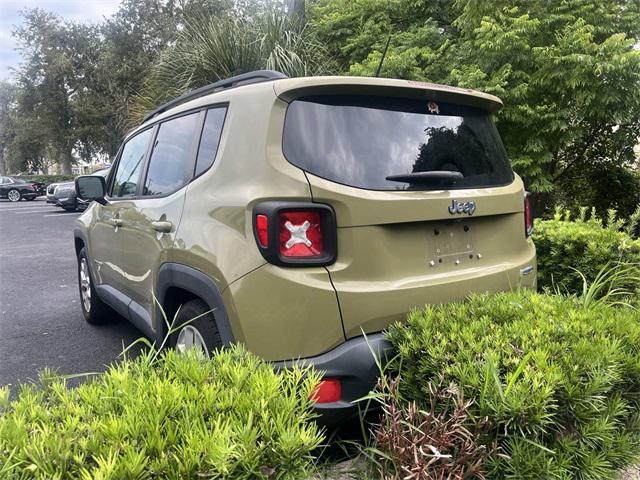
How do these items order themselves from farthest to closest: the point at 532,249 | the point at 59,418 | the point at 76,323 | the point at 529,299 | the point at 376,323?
the point at 76,323
the point at 532,249
the point at 529,299
the point at 376,323
the point at 59,418

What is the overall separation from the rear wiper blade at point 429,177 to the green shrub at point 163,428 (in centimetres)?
119

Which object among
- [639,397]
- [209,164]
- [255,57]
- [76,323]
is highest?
[255,57]

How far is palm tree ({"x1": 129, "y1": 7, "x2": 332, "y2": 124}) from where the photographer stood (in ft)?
31.4

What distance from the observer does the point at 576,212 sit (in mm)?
8562

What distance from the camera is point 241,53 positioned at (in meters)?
9.68

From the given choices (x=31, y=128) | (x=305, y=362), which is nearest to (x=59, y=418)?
(x=305, y=362)

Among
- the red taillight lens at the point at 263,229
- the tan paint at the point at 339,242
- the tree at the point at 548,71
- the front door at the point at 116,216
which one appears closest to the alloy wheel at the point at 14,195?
the tree at the point at 548,71

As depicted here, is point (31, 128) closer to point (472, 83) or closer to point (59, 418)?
point (472, 83)

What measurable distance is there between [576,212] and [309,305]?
7.88m

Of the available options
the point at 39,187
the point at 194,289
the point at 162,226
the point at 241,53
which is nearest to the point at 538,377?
the point at 194,289

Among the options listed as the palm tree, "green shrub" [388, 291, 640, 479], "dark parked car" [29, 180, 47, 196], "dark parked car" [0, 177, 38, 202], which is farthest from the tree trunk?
"green shrub" [388, 291, 640, 479]

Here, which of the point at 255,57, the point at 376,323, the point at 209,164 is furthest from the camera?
the point at 255,57

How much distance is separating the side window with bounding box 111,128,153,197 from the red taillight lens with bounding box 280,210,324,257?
203 centimetres

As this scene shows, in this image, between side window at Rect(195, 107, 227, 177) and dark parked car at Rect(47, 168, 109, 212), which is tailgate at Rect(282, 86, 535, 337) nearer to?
side window at Rect(195, 107, 227, 177)
